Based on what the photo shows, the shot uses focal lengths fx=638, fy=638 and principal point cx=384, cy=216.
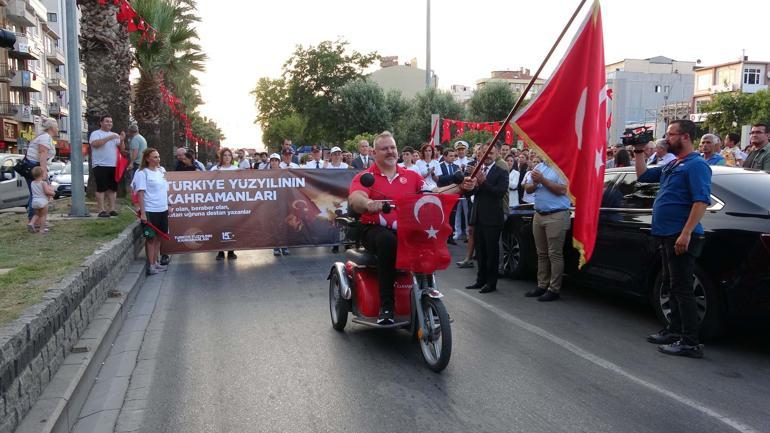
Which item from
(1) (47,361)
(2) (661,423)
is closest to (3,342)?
(1) (47,361)

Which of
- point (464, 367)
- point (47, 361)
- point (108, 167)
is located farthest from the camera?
point (108, 167)

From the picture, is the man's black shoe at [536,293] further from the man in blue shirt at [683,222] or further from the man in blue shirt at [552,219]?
the man in blue shirt at [683,222]

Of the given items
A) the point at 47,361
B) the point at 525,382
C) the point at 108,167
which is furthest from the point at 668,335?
the point at 108,167

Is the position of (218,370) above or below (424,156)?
below

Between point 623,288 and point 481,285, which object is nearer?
point 623,288

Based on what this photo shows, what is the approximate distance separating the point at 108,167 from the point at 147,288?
4089 mm

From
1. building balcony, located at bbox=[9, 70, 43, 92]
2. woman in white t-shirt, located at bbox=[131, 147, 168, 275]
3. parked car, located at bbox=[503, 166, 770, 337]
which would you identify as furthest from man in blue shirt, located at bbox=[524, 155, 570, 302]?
building balcony, located at bbox=[9, 70, 43, 92]

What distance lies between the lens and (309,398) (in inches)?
179

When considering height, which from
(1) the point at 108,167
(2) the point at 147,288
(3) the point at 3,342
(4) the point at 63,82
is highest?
(4) the point at 63,82

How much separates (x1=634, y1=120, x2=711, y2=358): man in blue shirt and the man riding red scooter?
5.87 feet

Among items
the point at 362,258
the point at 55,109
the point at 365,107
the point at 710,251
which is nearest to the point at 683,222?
the point at 710,251

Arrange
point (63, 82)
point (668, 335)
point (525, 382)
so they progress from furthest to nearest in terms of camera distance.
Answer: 1. point (63, 82)
2. point (668, 335)
3. point (525, 382)

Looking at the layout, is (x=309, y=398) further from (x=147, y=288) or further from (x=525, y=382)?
(x=147, y=288)

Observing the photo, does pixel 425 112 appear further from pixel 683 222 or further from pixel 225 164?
pixel 683 222
